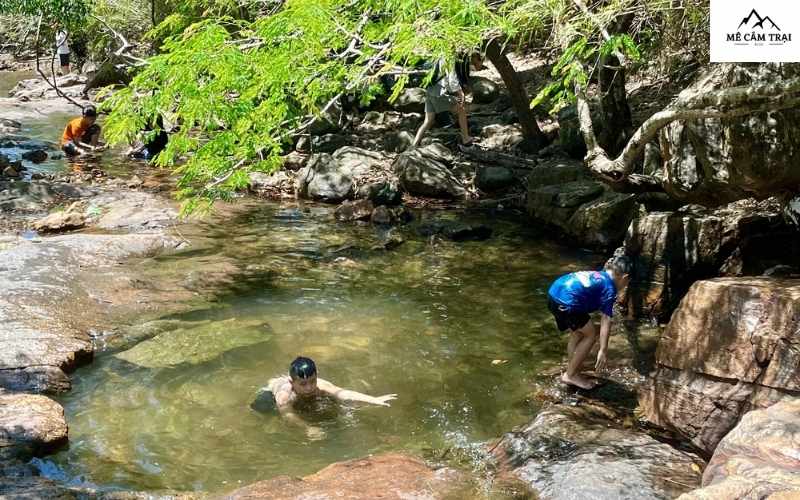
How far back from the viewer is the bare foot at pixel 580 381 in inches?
263

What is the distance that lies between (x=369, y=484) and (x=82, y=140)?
45.8 ft

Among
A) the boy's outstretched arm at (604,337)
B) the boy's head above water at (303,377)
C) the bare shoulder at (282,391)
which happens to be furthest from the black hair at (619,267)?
the bare shoulder at (282,391)

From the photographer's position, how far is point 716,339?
18.5ft

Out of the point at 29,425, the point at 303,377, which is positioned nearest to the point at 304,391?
the point at 303,377

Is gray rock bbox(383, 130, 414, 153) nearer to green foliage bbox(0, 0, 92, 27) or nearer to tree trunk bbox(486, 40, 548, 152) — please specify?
tree trunk bbox(486, 40, 548, 152)

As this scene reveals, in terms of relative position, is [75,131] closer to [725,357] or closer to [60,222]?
[60,222]

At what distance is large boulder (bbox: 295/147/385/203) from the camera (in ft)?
44.4

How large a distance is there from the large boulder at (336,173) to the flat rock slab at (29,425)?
25.8 ft

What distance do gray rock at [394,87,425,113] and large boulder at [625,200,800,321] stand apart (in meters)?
9.40

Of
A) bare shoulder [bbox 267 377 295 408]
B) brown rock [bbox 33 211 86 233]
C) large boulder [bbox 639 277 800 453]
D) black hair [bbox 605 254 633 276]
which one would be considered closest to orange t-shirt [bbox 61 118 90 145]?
brown rock [bbox 33 211 86 233]

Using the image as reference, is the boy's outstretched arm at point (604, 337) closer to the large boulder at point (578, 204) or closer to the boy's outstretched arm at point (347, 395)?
the boy's outstretched arm at point (347, 395)

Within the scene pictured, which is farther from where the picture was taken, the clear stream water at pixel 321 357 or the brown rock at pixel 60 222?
the brown rock at pixel 60 222

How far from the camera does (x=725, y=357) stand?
5582mm

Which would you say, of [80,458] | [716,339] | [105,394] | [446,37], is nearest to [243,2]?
[446,37]
